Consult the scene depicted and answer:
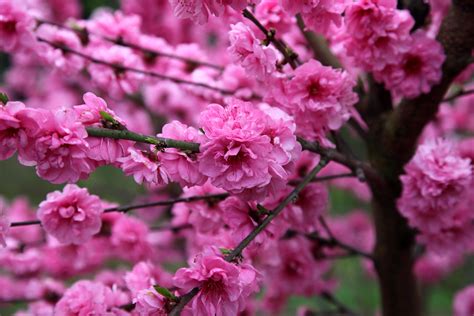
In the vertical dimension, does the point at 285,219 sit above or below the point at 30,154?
below

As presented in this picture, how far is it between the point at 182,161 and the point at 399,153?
0.65 m

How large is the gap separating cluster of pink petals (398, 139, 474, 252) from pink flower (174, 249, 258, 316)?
49 centimetres

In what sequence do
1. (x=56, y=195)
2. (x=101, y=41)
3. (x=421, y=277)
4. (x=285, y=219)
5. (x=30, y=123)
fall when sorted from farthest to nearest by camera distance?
(x=421, y=277), (x=101, y=41), (x=285, y=219), (x=56, y=195), (x=30, y=123)

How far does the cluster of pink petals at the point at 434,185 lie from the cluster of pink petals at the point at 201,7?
21.2 inches

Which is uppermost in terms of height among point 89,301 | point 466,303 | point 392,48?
point 392,48

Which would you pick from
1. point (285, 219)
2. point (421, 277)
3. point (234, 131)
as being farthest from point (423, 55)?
point (421, 277)

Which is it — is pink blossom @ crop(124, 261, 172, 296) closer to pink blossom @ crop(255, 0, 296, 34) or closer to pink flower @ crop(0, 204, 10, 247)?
pink flower @ crop(0, 204, 10, 247)

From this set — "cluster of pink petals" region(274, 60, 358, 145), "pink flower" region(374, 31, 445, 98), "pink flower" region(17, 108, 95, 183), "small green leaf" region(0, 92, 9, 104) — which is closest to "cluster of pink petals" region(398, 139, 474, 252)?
"pink flower" region(374, 31, 445, 98)

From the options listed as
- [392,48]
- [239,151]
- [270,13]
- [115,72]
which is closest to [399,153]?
[392,48]

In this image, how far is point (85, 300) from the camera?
97 cm

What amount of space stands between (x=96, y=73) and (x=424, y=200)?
838 millimetres

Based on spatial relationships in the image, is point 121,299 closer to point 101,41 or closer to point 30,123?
point 30,123

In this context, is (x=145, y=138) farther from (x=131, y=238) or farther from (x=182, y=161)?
(x=131, y=238)

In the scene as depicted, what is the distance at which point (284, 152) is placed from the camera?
81 centimetres
